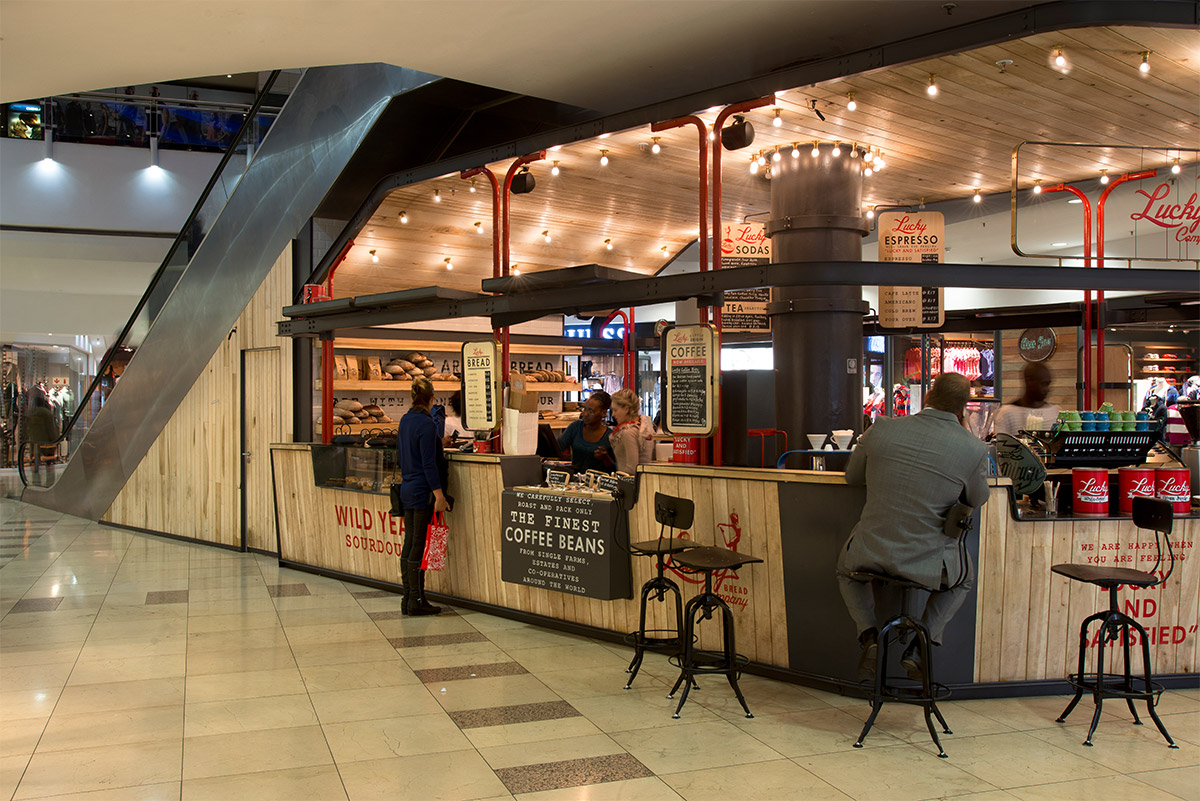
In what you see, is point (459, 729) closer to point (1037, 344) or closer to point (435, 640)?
point (435, 640)

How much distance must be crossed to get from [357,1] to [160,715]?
4.12 m

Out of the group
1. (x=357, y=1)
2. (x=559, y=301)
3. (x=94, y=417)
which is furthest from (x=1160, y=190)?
(x=94, y=417)

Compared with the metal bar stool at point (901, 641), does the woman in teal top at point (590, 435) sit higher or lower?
higher

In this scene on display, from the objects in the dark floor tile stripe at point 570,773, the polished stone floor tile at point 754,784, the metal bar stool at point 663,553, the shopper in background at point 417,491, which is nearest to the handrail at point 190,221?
the shopper in background at point 417,491

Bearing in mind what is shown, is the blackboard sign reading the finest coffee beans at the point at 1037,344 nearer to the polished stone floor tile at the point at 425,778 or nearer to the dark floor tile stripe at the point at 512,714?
the dark floor tile stripe at the point at 512,714

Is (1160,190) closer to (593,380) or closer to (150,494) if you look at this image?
(593,380)

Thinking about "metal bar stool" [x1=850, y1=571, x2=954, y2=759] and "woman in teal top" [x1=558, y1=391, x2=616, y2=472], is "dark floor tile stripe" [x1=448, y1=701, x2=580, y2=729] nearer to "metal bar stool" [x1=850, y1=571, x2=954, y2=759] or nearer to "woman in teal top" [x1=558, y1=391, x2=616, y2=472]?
"metal bar stool" [x1=850, y1=571, x2=954, y2=759]

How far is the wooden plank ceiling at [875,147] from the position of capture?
525 cm

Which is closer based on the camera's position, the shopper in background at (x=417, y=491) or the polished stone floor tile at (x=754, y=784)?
the polished stone floor tile at (x=754, y=784)

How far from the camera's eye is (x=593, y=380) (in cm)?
1296

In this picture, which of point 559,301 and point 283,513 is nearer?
point 559,301

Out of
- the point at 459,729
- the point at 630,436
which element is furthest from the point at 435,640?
the point at 630,436

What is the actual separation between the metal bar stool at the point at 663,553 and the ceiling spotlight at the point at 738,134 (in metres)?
2.50

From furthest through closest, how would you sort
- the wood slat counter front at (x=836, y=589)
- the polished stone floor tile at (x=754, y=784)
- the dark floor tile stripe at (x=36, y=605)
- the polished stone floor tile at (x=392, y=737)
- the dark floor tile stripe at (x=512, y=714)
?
1. the dark floor tile stripe at (x=36, y=605)
2. the wood slat counter front at (x=836, y=589)
3. the dark floor tile stripe at (x=512, y=714)
4. the polished stone floor tile at (x=392, y=737)
5. the polished stone floor tile at (x=754, y=784)
